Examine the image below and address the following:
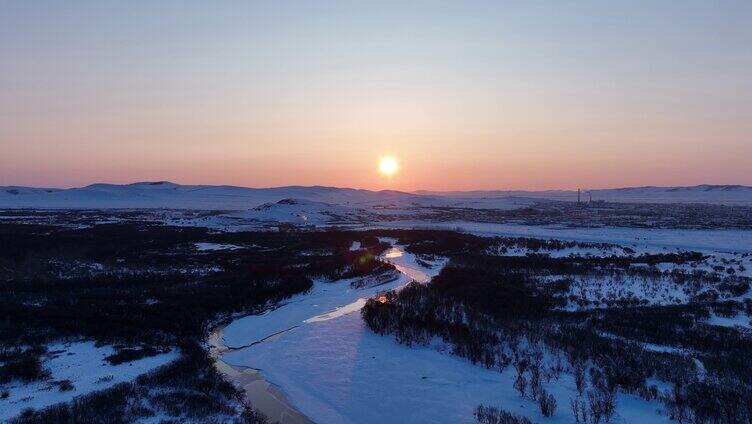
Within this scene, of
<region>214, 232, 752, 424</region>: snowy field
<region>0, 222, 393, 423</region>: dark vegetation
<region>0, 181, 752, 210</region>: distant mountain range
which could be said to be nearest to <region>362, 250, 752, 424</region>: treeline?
<region>214, 232, 752, 424</region>: snowy field

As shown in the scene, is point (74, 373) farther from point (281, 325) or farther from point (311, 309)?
point (311, 309)

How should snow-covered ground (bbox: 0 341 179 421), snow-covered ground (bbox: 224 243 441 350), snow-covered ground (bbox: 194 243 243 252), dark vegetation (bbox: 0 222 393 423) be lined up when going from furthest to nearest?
snow-covered ground (bbox: 194 243 243 252) → snow-covered ground (bbox: 224 243 441 350) → dark vegetation (bbox: 0 222 393 423) → snow-covered ground (bbox: 0 341 179 421)

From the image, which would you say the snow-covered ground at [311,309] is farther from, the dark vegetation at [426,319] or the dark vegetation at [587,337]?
the dark vegetation at [587,337]

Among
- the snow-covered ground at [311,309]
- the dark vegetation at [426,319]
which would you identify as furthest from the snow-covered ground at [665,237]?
the snow-covered ground at [311,309]

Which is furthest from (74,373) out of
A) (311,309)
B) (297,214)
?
(297,214)

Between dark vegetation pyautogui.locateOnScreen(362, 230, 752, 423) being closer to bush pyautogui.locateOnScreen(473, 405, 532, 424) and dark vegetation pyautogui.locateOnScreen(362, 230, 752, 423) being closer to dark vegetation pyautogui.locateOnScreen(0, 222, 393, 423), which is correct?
bush pyautogui.locateOnScreen(473, 405, 532, 424)

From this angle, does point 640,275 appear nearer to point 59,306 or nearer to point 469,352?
point 469,352

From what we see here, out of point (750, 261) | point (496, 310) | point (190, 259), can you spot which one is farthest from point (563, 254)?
point (190, 259)
